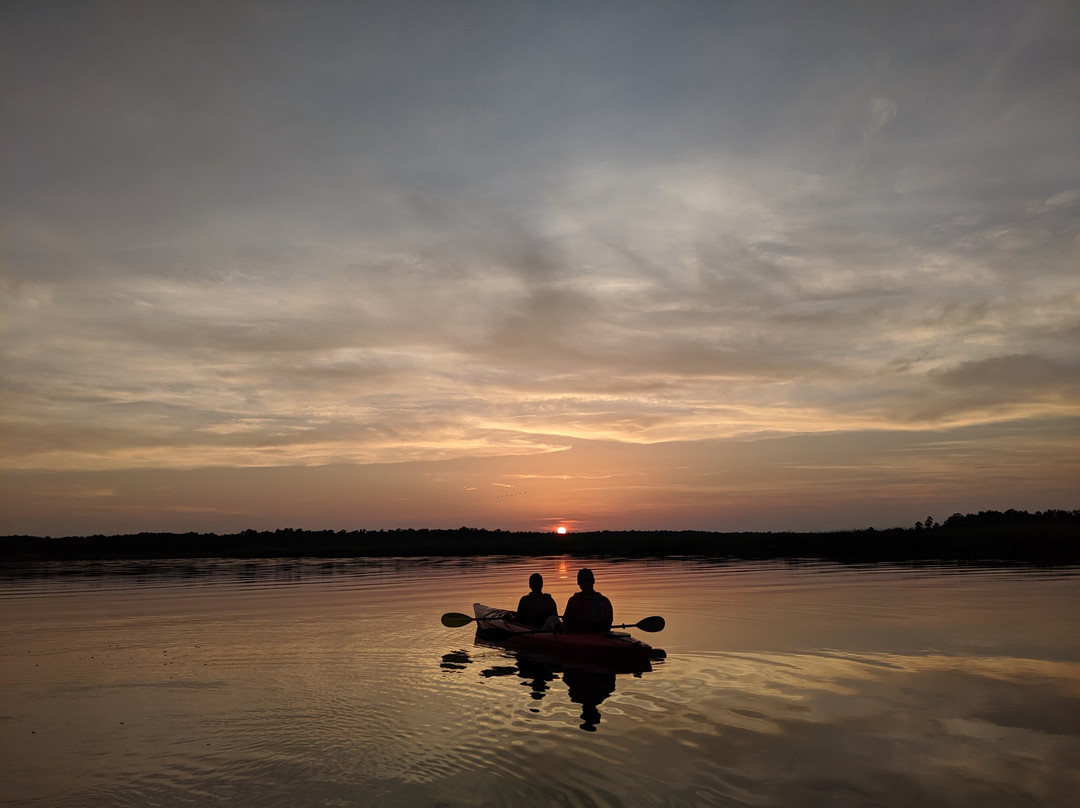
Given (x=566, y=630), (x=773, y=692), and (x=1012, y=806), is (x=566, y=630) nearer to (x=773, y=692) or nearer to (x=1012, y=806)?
(x=773, y=692)

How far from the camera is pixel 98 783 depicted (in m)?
10.0

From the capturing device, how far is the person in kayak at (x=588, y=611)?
1806 cm

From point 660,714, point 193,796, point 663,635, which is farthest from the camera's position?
point 663,635

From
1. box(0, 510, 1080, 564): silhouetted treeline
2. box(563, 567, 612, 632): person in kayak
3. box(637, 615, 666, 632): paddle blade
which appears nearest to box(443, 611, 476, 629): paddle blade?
box(563, 567, 612, 632): person in kayak

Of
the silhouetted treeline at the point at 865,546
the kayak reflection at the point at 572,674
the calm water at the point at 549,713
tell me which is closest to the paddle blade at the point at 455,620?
the calm water at the point at 549,713

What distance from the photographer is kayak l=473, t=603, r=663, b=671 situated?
1681 centimetres

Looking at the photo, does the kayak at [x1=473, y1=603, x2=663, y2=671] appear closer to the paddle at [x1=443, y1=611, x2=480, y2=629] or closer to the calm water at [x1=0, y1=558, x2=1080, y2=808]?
the calm water at [x1=0, y1=558, x2=1080, y2=808]

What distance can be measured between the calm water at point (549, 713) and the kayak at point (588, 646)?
548 millimetres

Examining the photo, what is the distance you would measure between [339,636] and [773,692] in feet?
44.5

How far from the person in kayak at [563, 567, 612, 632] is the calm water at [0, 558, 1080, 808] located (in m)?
1.62

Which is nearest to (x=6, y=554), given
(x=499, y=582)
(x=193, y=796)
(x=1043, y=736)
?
(x=499, y=582)

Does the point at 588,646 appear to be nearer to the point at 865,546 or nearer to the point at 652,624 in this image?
the point at 652,624

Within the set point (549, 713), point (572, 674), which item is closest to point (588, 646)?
point (572, 674)

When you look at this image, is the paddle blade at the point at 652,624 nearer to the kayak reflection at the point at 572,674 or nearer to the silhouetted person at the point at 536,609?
the kayak reflection at the point at 572,674
